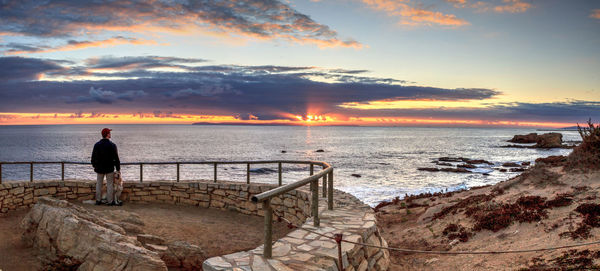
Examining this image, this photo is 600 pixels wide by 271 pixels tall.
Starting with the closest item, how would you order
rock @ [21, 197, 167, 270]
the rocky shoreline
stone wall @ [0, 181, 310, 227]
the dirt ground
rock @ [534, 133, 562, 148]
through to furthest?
rock @ [21, 197, 167, 270] → the rocky shoreline → the dirt ground → stone wall @ [0, 181, 310, 227] → rock @ [534, 133, 562, 148]

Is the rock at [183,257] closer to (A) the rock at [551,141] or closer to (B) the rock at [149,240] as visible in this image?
(B) the rock at [149,240]

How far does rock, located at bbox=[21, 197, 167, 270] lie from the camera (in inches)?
221

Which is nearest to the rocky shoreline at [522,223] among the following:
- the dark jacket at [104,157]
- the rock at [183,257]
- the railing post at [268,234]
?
the railing post at [268,234]

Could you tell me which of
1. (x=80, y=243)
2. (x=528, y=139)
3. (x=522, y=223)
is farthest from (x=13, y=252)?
(x=528, y=139)

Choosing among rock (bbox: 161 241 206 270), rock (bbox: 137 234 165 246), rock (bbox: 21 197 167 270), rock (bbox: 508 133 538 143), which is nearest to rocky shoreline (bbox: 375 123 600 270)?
rock (bbox: 161 241 206 270)

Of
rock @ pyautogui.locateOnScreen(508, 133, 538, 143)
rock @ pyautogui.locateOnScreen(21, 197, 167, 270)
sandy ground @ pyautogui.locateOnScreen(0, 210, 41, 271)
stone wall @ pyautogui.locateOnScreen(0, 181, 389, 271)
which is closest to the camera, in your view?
stone wall @ pyautogui.locateOnScreen(0, 181, 389, 271)

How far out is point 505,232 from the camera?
764 centimetres

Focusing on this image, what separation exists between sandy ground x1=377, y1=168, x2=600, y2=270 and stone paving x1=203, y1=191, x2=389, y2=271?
138 cm

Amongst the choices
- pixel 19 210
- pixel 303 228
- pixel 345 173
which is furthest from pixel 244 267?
pixel 345 173

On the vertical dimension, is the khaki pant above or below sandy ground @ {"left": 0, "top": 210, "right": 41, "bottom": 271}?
above

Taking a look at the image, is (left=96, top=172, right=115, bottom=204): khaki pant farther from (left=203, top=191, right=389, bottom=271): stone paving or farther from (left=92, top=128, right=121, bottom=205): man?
(left=203, top=191, right=389, bottom=271): stone paving

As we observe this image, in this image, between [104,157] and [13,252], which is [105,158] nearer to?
[104,157]

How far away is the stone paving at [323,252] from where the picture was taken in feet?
13.3

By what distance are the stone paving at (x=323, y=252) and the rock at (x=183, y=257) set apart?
2.44 meters
